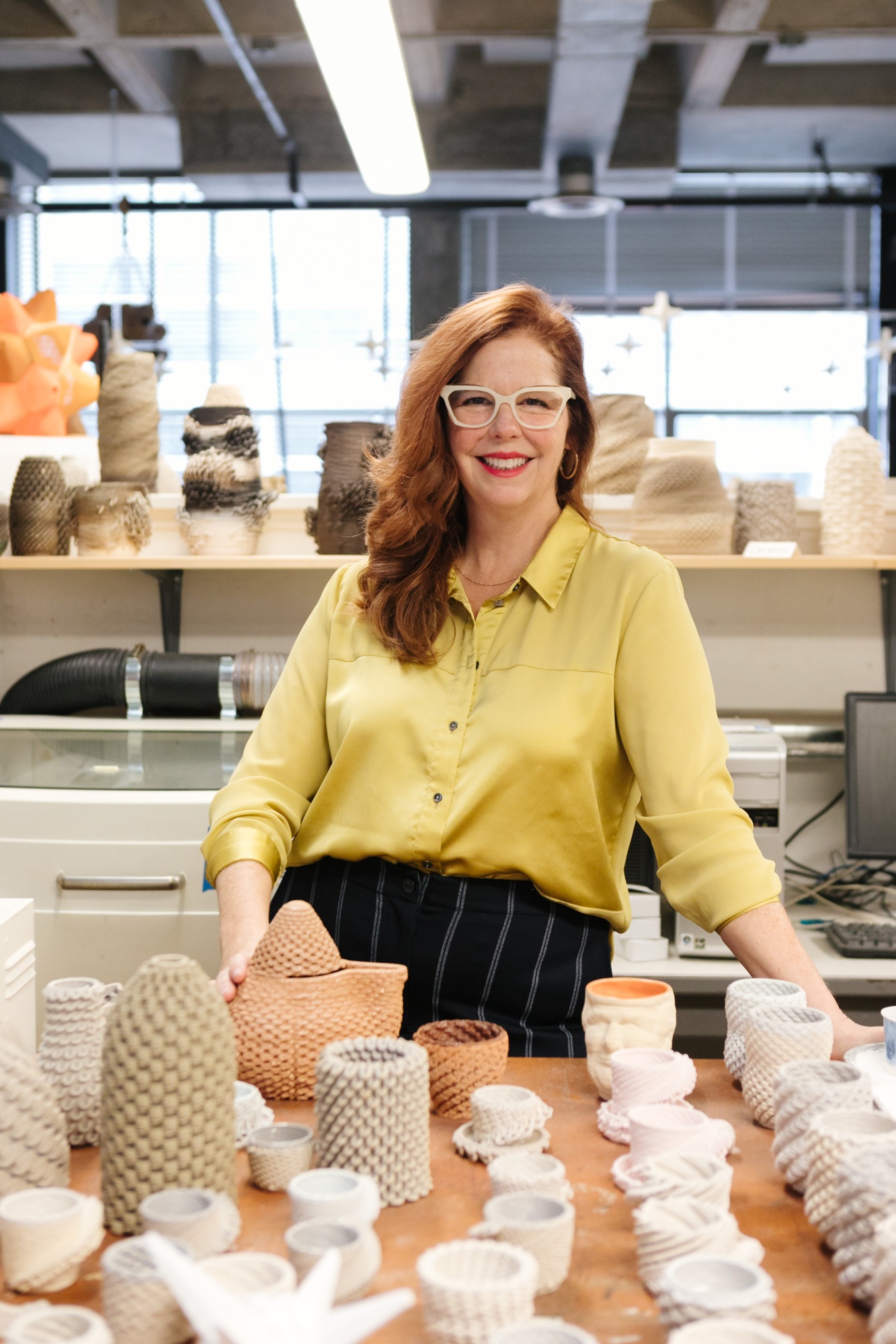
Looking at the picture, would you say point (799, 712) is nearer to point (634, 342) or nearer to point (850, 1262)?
point (634, 342)

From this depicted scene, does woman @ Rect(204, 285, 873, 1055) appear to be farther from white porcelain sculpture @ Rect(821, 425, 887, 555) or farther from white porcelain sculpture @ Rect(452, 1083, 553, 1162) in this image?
white porcelain sculpture @ Rect(821, 425, 887, 555)

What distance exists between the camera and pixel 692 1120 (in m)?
0.96

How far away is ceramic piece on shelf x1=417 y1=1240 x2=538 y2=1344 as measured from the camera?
27.5 inches

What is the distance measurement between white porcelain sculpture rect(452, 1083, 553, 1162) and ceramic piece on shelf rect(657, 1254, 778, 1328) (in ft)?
0.76

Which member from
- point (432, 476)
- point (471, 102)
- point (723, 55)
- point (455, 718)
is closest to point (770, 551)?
point (432, 476)

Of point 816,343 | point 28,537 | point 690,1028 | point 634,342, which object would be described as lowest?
point 690,1028

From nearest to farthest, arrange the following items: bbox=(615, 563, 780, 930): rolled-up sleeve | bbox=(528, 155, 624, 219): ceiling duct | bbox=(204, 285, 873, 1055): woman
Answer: bbox=(615, 563, 780, 930): rolled-up sleeve, bbox=(204, 285, 873, 1055): woman, bbox=(528, 155, 624, 219): ceiling duct

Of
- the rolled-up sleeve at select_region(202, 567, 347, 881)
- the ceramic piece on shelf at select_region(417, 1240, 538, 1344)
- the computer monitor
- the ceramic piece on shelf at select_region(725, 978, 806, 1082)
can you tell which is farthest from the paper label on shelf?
the ceramic piece on shelf at select_region(417, 1240, 538, 1344)

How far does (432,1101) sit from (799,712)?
1957mm

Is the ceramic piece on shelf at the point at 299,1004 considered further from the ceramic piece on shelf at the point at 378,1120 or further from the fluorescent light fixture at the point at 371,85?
the fluorescent light fixture at the point at 371,85

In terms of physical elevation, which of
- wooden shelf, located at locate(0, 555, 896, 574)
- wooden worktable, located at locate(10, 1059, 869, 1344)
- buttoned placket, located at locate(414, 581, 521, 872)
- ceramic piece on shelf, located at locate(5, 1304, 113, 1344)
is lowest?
wooden worktable, located at locate(10, 1059, 869, 1344)

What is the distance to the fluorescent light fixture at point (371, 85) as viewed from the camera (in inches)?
104

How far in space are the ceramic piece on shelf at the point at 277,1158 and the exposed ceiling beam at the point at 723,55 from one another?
15.9 ft

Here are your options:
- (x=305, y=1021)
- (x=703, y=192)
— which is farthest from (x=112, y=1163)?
(x=703, y=192)
